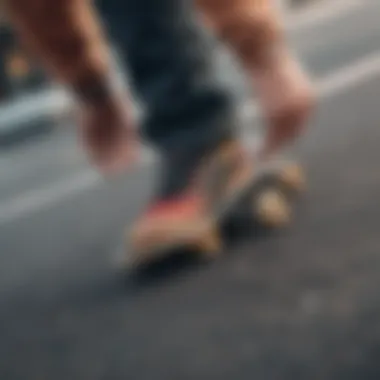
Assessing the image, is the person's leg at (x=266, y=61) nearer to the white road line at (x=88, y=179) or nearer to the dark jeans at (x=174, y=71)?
the dark jeans at (x=174, y=71)

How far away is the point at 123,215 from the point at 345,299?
62 centimetres

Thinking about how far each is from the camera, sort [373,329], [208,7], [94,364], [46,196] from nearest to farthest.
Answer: [373,329]
[94,364]
[208,7]
[46,196]

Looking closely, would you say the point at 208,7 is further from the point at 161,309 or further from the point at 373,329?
the point at 373,329

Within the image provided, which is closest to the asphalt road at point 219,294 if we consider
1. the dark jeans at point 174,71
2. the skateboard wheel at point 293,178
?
the skateboard wheel at point 293,178

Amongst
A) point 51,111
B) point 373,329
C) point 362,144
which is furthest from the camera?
point 51,111

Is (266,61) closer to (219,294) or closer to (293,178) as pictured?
(293,178)

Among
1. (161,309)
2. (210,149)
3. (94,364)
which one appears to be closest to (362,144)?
(210,149)

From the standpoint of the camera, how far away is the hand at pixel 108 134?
4.30 feet

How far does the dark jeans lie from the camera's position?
1248mm

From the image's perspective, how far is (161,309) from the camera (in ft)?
3.55

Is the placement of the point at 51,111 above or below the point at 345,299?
above

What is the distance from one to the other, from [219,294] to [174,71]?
0.96 feet

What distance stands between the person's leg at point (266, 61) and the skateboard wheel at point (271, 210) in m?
0.06

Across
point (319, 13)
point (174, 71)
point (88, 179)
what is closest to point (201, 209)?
point (174, 71)
